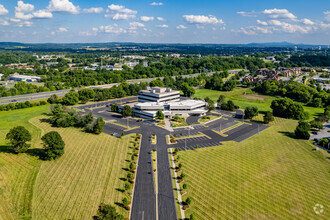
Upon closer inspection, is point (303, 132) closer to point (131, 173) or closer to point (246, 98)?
point (131, 173)

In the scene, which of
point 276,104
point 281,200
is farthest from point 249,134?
point 281,200

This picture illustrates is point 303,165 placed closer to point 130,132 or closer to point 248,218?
point 248,218

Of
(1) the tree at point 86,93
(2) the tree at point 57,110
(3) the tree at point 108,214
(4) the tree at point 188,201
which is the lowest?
(4) the tree at point 188,201

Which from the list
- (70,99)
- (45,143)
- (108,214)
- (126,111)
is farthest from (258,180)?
(70,99)

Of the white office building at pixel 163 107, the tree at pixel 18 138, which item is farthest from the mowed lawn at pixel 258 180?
the tree at pixel 18 138

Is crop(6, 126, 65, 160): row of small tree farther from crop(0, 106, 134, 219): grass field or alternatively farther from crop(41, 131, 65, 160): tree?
crop(0, 106, 134, 219): grass field

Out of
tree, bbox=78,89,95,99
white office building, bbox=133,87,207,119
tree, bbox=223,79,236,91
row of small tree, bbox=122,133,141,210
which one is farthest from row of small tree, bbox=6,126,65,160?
tree, bbox=223,79,236,91

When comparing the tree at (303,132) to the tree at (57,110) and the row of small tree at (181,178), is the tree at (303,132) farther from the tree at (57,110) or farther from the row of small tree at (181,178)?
the tree at (57,110)
